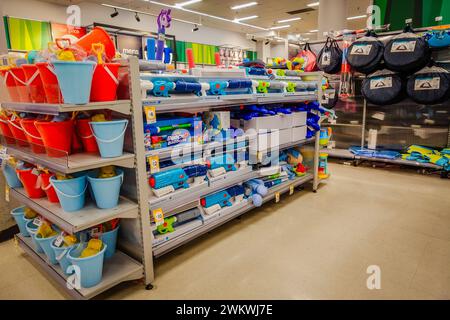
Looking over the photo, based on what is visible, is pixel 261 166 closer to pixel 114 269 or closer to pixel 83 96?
pixel 114 269

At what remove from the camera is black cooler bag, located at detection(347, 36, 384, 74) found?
4.84m

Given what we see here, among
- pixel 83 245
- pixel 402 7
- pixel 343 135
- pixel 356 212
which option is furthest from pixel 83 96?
pixel 402 7

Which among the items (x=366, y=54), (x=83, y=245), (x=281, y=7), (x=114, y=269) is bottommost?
(x=114, y=269)

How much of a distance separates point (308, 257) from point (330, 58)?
4148mm

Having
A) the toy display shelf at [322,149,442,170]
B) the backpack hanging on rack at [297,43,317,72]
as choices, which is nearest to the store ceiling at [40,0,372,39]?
the backpack hanging on rack at [297,43,317,72]

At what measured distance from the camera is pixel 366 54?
489cm

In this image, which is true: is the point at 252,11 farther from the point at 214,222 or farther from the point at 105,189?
the point at 105,189

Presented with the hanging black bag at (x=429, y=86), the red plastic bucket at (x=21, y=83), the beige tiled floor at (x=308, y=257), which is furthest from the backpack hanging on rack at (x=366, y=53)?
the red plastic bucket at (x=21, y=83)

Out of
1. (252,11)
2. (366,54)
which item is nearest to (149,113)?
(366,54)

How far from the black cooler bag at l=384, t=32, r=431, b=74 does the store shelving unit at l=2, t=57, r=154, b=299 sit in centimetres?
427

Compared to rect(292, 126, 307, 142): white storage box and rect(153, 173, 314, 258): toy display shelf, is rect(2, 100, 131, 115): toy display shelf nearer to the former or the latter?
rect(153, 173, 314, 258): toy display shelf

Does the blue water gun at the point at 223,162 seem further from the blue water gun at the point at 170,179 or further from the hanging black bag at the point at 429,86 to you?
the hanging black bag at the point at 429,86

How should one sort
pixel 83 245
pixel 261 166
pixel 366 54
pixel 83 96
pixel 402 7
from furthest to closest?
pixel 402 7 < pixel 366 54 < pixel 261 166 < pixel 83 245 < pixel 83 96
